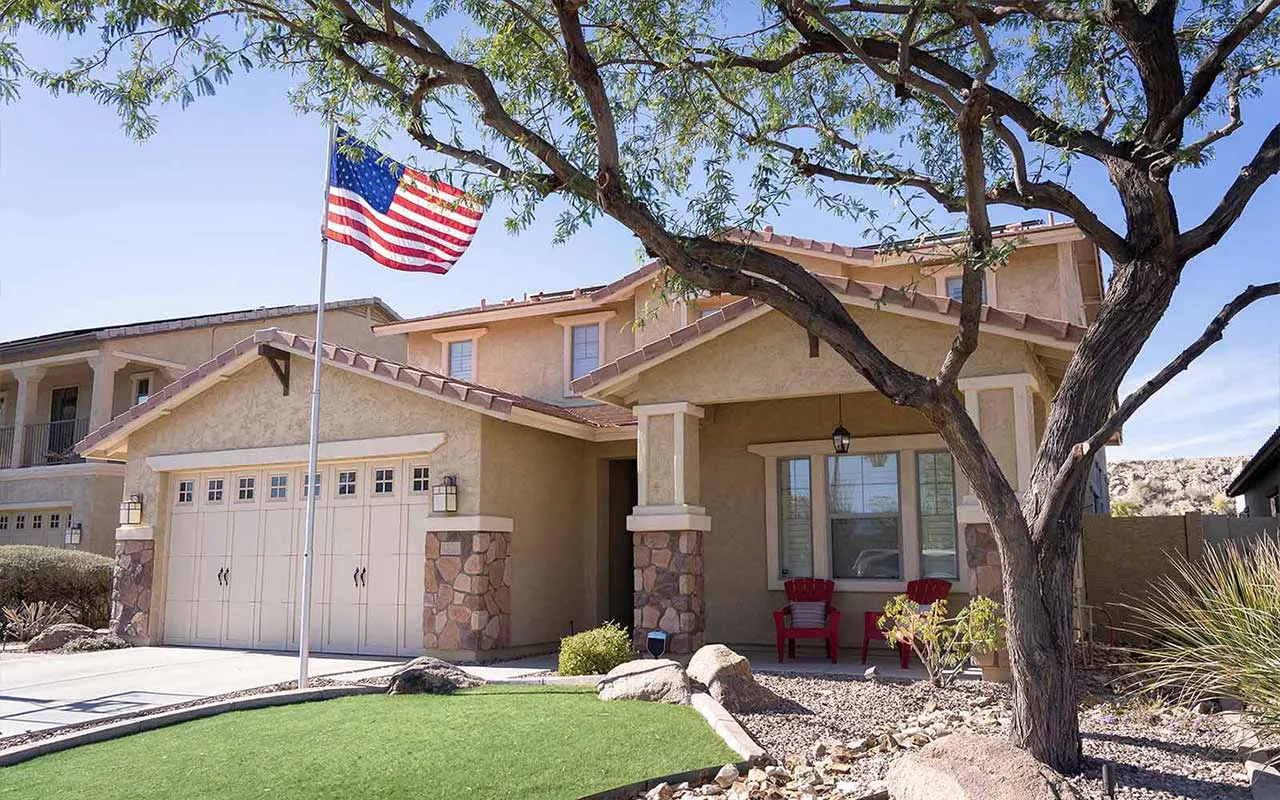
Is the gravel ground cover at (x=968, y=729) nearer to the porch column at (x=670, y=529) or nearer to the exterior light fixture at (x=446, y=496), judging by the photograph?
the porch column at (x=670, y=529)

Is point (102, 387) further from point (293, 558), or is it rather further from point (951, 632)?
point (951, 632)

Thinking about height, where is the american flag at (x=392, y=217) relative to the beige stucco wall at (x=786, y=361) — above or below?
above

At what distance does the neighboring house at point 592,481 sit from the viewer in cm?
1145

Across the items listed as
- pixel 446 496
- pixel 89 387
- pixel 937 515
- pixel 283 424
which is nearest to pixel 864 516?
pixel 937 515

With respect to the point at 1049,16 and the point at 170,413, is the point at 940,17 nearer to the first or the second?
the point at 1049,16

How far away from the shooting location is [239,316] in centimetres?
2431

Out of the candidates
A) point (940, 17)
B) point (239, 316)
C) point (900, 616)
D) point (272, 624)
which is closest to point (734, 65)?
point (940, 17)

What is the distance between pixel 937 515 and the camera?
12711mm

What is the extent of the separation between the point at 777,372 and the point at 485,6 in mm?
5089

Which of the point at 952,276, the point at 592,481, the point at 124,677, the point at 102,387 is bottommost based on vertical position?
the point at 124,677

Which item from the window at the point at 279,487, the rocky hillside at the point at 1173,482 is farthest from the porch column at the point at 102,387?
the rocky hillside at the point at 1173,482

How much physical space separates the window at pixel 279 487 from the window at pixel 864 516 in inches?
295

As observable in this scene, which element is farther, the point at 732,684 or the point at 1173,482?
the point at 1173,482

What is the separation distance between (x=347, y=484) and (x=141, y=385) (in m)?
14.2
